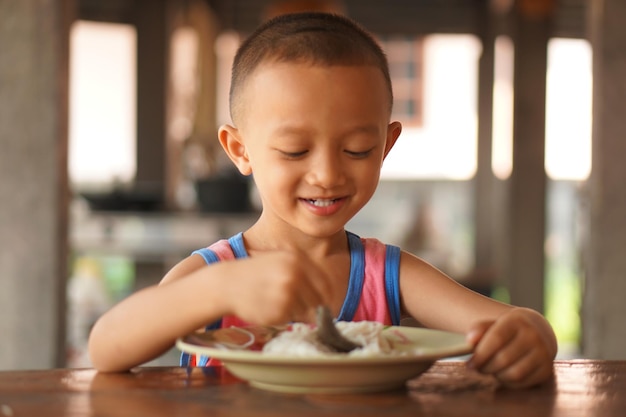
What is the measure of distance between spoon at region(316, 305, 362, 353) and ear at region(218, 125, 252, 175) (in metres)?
0.48

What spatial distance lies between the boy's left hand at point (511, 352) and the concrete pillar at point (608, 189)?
292cm

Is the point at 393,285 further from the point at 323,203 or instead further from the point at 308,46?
the point at 308,46

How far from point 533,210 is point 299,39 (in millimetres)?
7111

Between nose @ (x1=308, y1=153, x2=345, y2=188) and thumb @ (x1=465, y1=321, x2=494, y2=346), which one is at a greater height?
nose @ (x1=308, y1=153, x2=345, y2=188)

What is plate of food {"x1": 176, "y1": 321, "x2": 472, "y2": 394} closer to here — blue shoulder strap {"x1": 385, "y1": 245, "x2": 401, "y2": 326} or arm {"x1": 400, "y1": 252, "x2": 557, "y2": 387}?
arm {"x1": 400, "y1": 252, "x2": 557, "y2": 387}

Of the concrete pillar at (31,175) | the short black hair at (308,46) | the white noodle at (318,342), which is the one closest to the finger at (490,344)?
the white noodle at (318,342)

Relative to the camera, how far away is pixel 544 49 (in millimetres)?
8023

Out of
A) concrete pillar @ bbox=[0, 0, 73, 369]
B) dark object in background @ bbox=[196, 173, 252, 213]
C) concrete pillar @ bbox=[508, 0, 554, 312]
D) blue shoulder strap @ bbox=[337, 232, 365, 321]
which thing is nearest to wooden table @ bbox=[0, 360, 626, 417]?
blue shoulder strap @ bbox=[337, 232, 365, 321]

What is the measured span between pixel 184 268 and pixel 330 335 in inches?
15.3

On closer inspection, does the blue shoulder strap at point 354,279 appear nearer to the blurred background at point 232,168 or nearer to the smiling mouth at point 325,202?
the smiling mouth at point 325,202

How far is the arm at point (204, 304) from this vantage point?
40.2 inches

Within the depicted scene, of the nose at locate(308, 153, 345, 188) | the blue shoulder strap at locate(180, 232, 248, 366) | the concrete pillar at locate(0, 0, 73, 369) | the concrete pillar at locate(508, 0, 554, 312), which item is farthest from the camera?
the concrete pillar at locate(508, 0, 554, 312)

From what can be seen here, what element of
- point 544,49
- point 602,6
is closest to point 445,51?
point 544,49

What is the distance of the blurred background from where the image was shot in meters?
3.79
